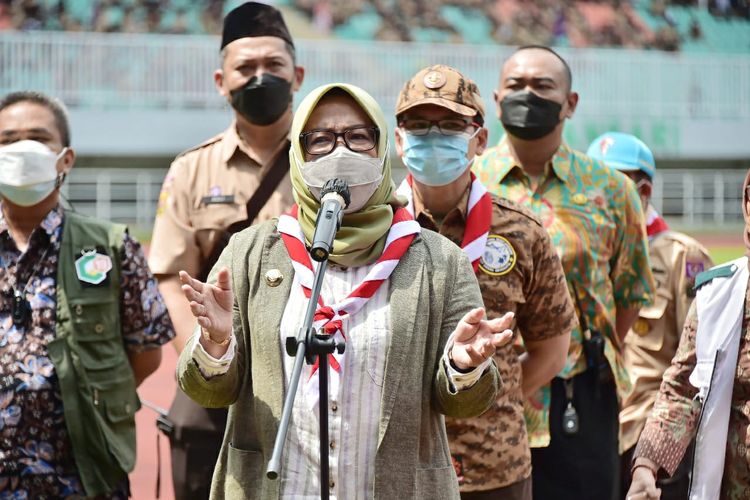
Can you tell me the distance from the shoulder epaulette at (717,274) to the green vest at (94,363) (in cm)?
227

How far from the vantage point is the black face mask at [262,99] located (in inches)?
215

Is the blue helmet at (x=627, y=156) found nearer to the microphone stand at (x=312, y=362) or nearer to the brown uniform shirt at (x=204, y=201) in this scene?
the brown uniform shirt at (x=204, y=201)

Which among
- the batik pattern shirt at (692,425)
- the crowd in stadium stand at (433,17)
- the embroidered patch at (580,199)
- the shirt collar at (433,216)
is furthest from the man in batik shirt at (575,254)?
the crowd in stadium stand at (433,17)

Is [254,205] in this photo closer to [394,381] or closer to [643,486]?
[394,381]

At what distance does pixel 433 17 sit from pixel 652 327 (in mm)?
28761

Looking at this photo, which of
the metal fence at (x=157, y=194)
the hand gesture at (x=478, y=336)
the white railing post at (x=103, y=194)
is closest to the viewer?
Answer: the hand gesture at (x=478, y=336)

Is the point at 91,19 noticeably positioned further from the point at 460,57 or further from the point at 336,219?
the point at 336,219

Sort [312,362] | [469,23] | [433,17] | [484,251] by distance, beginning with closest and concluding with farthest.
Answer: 1. [312,362]
2. [484,251]
3. [433,17]
4. [469,23]

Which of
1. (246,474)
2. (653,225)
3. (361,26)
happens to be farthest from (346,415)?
(361,26)

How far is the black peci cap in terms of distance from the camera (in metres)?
5.57

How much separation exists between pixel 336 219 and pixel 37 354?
206 centimetres

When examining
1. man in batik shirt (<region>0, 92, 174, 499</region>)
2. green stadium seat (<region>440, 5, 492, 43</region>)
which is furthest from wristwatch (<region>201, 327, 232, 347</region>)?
green stadium seat (<region>440, 5, 492, 43</region>)

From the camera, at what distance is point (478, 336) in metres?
3.26

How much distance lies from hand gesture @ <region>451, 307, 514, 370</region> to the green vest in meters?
2.00
